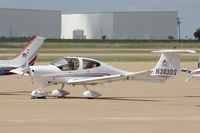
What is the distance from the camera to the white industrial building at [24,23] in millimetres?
126875

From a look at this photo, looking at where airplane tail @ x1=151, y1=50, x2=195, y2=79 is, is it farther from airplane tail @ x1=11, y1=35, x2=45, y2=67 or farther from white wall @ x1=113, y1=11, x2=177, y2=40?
white wall @ x1=113, y1=11, x2=177, y2=40

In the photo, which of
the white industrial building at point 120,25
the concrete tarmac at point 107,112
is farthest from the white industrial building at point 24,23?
the concrete tarmac at point 107,112

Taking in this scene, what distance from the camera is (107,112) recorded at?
1820 centimetres

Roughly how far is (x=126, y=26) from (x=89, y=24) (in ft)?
34.5

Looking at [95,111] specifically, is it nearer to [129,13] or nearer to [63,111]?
[63,111]

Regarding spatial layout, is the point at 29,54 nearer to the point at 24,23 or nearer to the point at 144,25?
the point at 24,23

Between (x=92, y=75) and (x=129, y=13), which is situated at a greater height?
(x=129, y=13)

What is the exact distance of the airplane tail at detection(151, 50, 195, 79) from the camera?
73.3 feet

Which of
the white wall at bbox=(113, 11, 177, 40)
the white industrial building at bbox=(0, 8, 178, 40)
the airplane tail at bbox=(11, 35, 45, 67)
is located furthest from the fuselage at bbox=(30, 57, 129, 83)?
the white wall at bbox=(113, 11, 177, 40)

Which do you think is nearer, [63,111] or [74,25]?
[63,111]

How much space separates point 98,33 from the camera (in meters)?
149

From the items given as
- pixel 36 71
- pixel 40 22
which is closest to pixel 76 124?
pixel 36 71

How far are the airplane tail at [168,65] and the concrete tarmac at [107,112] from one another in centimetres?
97

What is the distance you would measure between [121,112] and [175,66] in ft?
15.9
